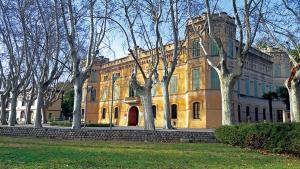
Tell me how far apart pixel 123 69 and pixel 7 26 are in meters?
25.0


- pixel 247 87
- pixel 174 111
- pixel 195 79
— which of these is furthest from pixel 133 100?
pixel 247 87

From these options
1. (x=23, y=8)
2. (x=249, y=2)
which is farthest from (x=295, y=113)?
(x=23, y=8)

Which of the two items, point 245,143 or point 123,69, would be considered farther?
point 123,69

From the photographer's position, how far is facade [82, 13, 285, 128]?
32.6 m

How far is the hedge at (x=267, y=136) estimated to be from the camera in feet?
32.8

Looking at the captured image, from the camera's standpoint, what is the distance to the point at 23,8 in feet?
67.1

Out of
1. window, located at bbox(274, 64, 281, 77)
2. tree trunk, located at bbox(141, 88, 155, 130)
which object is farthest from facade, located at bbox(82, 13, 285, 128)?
tree trunk, located at bbox(141, 88, 155, 130)

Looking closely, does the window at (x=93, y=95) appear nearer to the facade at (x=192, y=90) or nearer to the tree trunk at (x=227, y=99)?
the facade at (x=192, y=90)

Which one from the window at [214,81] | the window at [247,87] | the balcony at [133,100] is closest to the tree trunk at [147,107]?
the window at [214,81]

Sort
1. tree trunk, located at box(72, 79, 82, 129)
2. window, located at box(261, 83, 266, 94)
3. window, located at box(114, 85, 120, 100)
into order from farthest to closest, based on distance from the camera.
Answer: window, located at box(114, 85, 120, 100) < window, located at box(261, 83, 266, 94) < tree trunk, located at box(72, 79, 82, 129)

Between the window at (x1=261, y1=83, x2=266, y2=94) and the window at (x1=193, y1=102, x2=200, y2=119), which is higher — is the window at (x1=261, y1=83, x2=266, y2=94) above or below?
above

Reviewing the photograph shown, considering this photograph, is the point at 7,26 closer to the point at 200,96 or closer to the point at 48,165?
the point at 48,165

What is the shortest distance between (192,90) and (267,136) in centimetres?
2307

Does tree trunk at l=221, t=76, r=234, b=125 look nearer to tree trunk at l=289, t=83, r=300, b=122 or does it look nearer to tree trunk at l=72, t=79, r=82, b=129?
tree trunk at l=289, t=83, r=300, b=122
